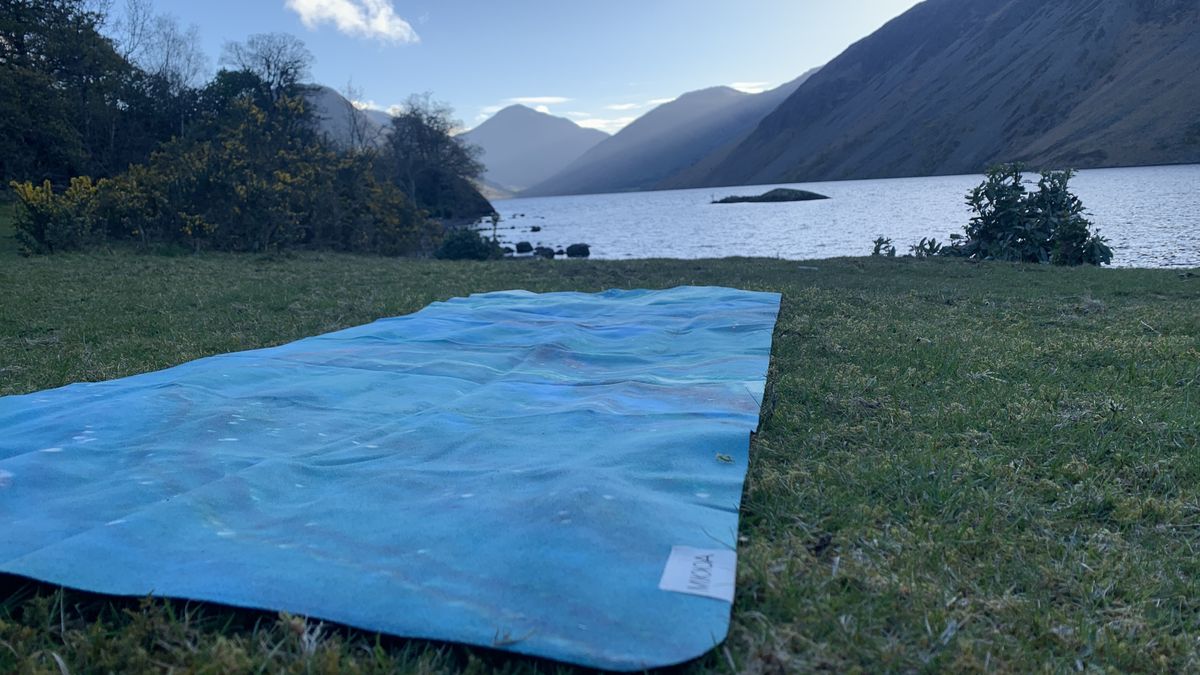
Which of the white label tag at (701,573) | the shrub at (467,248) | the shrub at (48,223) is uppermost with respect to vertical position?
the shrub at (48,223)

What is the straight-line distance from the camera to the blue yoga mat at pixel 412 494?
1731mm

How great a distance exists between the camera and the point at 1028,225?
475 inches

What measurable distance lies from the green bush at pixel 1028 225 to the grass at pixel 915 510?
575cm

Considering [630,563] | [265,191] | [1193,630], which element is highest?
[265,191]

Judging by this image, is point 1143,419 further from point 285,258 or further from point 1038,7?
point 1038,7

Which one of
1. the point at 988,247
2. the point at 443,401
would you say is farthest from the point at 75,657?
the point at 988,247

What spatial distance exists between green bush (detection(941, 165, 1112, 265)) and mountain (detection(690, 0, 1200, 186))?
2661 inches

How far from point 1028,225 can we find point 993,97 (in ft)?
331

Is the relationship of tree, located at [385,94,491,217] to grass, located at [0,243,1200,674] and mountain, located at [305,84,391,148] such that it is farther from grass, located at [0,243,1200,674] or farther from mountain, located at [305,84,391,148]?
grass, located at [0,243,1200,674]

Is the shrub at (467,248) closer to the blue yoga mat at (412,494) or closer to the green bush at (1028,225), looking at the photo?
the green bush at (1028,225)

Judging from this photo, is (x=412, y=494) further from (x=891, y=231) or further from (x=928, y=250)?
(x=891, y=231)

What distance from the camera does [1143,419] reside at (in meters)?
3.27

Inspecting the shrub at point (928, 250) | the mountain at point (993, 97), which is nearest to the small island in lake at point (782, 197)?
the mountain at point (993, 97)

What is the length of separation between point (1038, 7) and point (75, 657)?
14060 cm
